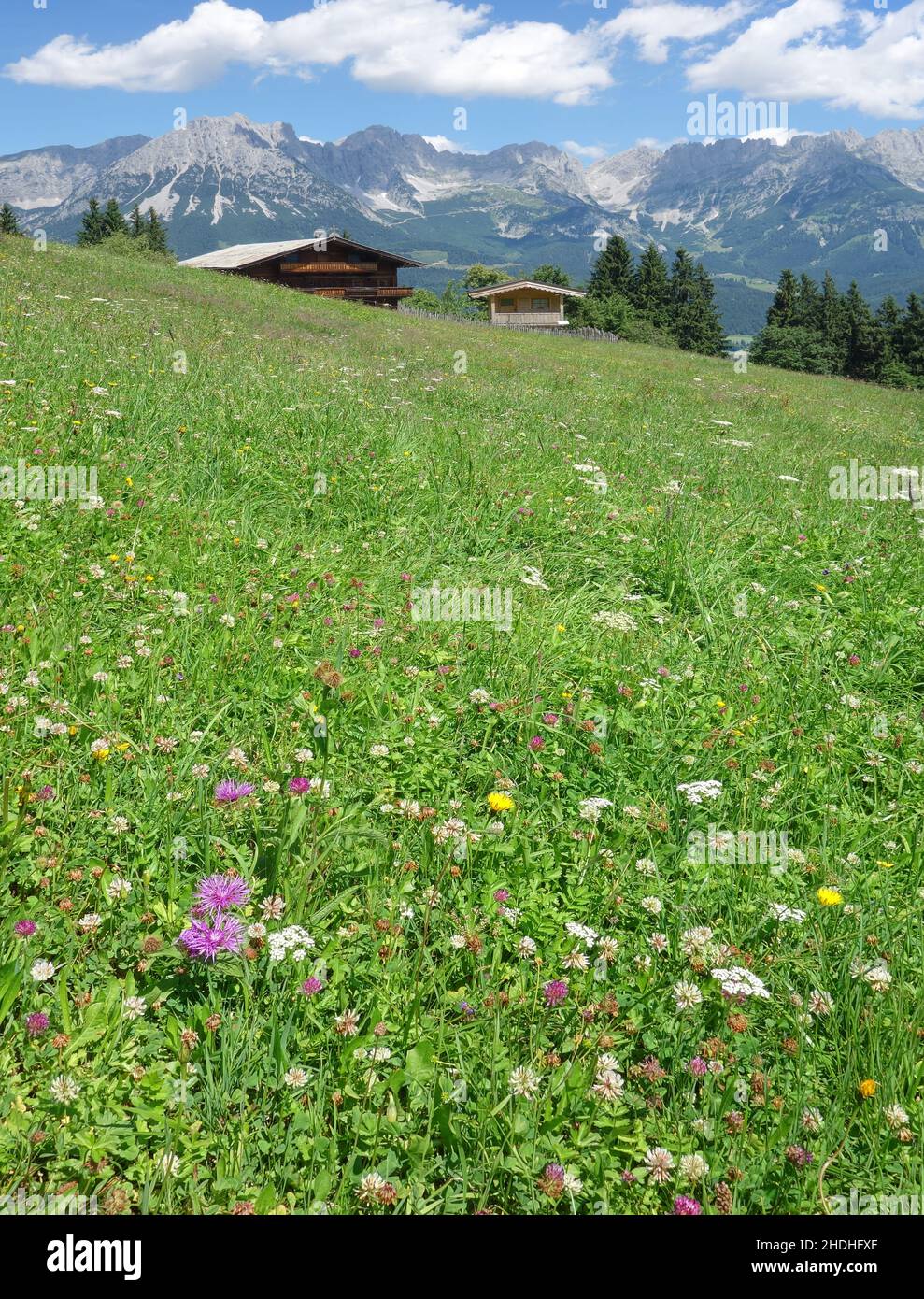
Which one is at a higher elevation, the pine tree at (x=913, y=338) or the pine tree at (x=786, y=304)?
the pine tree at (x=786, y=304)

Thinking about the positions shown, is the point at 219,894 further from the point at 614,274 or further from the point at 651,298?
the point at 614,274

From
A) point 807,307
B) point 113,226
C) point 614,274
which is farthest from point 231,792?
point 113,226

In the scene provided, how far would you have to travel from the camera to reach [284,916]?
2998 mm

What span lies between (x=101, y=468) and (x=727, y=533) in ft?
20.5

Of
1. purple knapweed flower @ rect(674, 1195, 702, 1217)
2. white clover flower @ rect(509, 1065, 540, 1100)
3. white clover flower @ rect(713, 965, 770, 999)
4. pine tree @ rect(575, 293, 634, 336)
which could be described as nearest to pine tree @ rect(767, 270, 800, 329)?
pine tree @ rect(575, 293, 634, 336)

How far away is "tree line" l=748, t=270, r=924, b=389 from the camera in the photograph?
81.5 meters

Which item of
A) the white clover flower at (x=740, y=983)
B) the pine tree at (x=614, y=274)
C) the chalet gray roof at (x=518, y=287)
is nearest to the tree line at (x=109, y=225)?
the chalet gray roof at (x=518, y=287)

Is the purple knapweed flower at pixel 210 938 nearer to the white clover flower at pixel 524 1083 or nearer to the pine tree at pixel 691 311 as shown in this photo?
the white clover flower at pixel 524 1083

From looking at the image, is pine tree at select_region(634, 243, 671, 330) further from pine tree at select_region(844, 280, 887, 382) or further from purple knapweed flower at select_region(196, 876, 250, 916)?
purple knapweed flower at select_region(196, 876, 250, 916)

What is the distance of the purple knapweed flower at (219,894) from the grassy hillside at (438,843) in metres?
0.07

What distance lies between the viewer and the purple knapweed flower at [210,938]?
269 cm

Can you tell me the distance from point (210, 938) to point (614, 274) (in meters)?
93.8

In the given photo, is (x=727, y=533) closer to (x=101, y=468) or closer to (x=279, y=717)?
(x=279, y=717)
